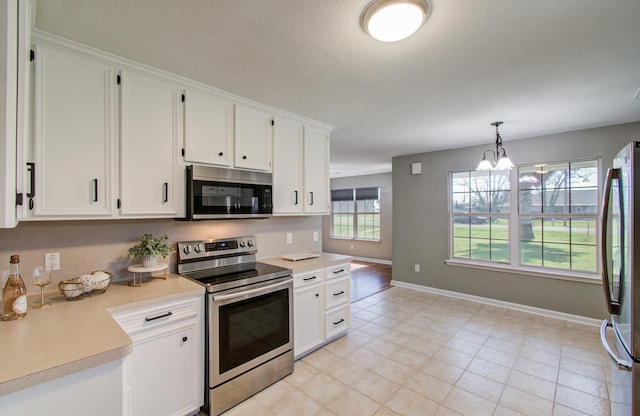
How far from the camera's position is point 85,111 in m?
1.76

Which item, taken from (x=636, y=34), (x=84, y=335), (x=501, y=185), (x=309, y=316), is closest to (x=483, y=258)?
(x=501, y=185)

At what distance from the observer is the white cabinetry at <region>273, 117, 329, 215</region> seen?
2869 mm

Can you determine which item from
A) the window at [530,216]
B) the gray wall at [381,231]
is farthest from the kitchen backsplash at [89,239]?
the gray wall at [381,231]

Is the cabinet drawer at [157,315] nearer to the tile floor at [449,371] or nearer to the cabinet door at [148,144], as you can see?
the cabinet door at [148,144]

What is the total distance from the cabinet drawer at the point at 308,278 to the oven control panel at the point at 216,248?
1.84 feet

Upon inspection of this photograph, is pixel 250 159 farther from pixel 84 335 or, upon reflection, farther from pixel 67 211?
pixel 84 335

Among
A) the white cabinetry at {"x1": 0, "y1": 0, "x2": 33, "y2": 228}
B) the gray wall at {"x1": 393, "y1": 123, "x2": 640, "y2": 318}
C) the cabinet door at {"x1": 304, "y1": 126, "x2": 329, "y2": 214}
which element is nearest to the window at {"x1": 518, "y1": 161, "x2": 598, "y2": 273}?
the gray wall at {"x1": 393, "y1": 123, "x2": 640, "y2": 318}

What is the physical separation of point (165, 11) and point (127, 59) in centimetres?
67

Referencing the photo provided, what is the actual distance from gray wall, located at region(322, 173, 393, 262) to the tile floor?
377 centimetres

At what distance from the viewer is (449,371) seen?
2533mm

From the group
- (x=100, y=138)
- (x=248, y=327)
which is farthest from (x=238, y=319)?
(x=100, y=138)

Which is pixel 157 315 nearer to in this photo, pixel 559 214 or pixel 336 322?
pixel 336 322

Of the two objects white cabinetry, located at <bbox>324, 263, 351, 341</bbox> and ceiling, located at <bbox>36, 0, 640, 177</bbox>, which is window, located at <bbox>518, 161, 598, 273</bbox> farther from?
white cabinetry, located at <bbox>324, 263, 351, 341</bbox>

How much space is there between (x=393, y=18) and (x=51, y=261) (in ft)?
8.24
